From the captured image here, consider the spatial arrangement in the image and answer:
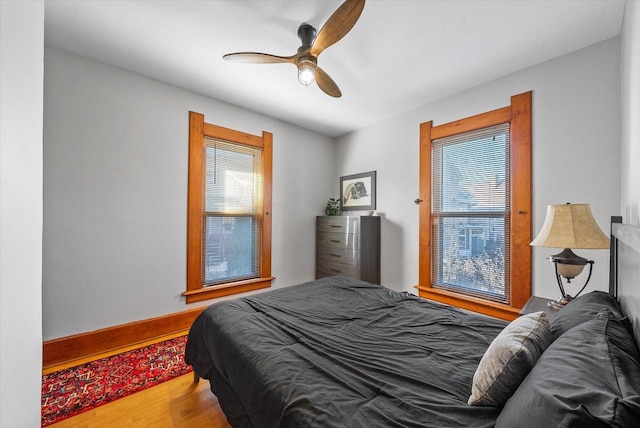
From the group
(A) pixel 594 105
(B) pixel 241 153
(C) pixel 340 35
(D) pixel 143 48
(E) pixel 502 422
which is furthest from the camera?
(B) pixel 241 153

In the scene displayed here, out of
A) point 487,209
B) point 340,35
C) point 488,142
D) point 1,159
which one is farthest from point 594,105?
point 1,159

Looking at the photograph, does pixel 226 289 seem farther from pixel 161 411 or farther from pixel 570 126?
pixel 570 126

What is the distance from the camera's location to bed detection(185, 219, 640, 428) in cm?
64

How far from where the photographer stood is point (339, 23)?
1.54 metres

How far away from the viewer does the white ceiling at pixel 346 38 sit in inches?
68.8

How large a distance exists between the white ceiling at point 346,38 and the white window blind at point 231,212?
0.78 m

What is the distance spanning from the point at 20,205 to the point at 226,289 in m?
2.55

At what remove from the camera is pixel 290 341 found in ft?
4.44

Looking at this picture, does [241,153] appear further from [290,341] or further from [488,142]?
[488,142]

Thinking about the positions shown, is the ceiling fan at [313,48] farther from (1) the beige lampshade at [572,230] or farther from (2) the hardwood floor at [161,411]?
(2) the hardwood floor at [161,411]

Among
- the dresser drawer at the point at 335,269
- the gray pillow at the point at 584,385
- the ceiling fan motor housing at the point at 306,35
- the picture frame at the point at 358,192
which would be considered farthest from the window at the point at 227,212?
the gray pillow at the point at 584,385

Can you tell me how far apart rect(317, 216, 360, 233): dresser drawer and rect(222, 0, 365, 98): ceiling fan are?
1811 mm

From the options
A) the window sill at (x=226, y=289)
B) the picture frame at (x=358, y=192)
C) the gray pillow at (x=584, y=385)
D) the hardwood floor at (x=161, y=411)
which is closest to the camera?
the gray pillow at (x=584, y=385)

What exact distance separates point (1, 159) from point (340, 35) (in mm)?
1702
